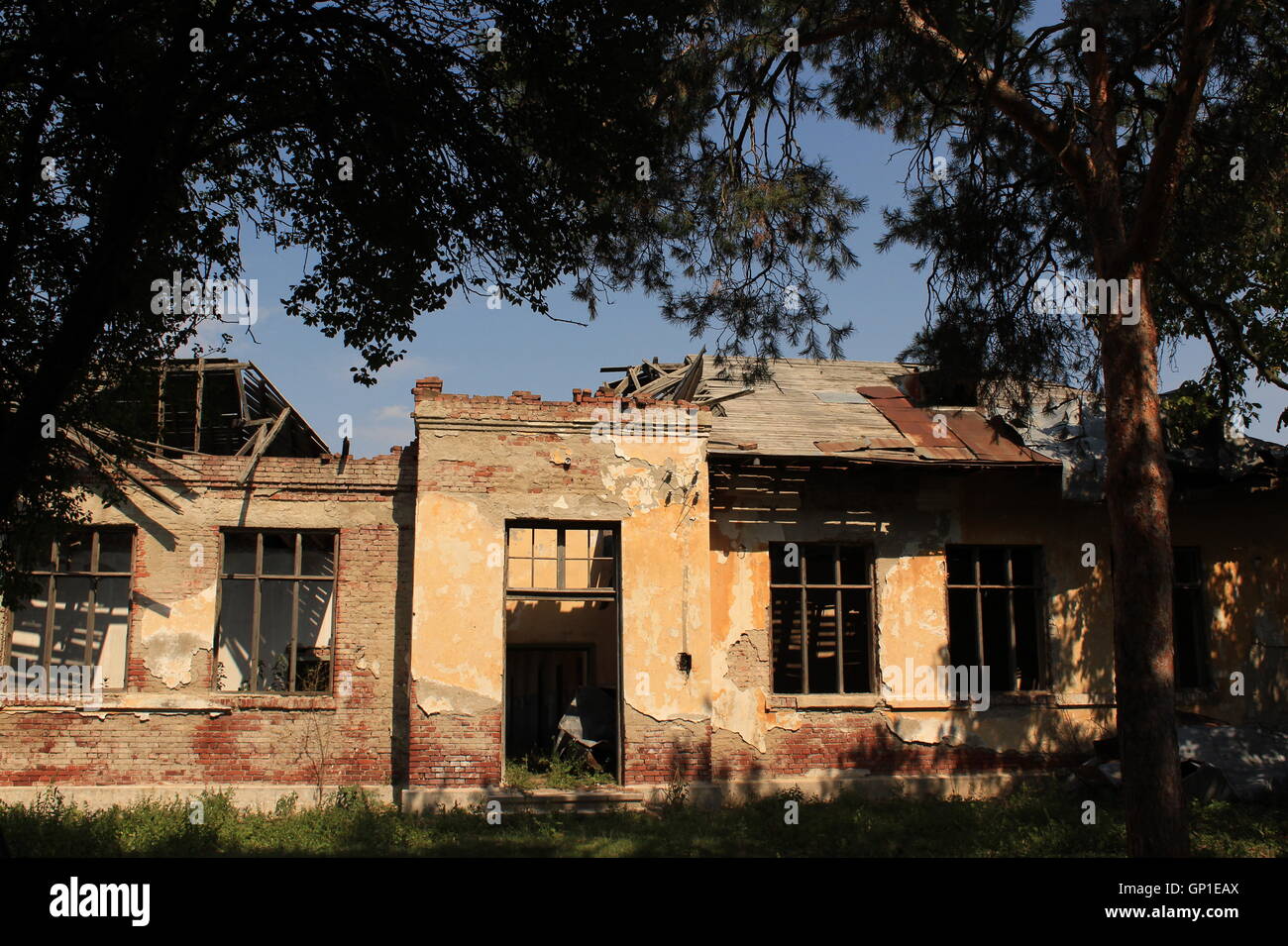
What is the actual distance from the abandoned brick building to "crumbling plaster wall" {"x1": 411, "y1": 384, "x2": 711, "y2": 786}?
0.03 m

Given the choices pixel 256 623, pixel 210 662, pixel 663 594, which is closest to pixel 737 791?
pixel 663 594

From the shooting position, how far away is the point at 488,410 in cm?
1190

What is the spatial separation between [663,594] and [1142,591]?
541 centimetres

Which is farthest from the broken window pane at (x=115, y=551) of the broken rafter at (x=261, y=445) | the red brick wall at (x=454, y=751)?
the red brick wall at (x=454, y=751)

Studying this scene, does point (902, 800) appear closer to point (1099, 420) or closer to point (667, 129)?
point (1099, 420)

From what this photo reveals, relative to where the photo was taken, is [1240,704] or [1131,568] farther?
[1240,704]

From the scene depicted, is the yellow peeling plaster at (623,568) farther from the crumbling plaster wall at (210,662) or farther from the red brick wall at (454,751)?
the crumbling plaster wall at (210,662)

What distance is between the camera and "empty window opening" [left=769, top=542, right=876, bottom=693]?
1267 cm

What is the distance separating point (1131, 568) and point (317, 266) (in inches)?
246

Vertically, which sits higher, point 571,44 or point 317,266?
point 571,44

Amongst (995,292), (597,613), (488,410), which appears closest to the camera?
(995,292)

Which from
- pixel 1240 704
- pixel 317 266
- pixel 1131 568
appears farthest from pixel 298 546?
pixel 1240 704

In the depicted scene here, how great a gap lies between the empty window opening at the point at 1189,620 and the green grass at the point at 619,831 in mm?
2503

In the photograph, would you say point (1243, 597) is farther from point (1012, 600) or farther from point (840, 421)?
point (840, 421)
